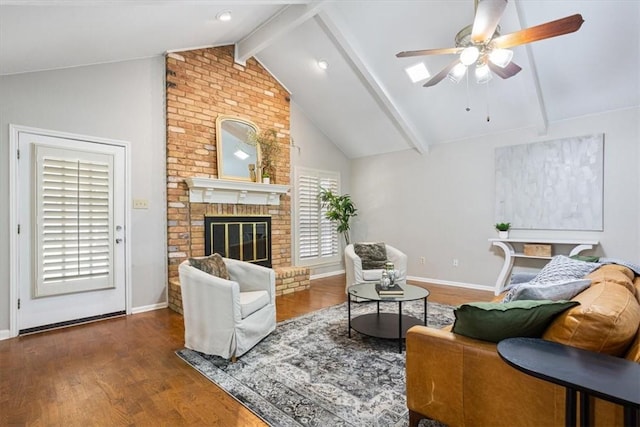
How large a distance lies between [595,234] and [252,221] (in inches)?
184

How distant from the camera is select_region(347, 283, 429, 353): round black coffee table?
9.34 ft

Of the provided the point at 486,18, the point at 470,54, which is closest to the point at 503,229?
the point at 470,54

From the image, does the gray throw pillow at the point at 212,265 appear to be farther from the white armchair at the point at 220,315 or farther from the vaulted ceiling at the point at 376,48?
the vaulted ceiling at the point at 376,48

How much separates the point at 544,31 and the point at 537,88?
2064 millimetres

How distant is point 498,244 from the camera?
4.80 metres

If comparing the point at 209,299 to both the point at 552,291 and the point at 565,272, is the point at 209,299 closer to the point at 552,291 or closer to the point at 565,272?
the point at 552,291

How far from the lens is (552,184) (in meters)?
4.45

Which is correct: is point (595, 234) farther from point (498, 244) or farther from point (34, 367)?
point (34, 367)

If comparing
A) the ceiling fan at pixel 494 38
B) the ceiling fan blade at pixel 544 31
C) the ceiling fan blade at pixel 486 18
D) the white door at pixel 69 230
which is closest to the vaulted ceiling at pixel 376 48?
the white door at pixel 69 230

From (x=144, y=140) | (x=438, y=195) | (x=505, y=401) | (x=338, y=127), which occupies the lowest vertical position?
(x=505, y=401)

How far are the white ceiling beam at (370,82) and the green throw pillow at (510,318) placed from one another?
373cm

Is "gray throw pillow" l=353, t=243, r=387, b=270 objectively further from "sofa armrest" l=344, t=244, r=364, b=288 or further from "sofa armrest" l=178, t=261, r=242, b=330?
"sofa armrest" l=178, t=261, r=242, b=330

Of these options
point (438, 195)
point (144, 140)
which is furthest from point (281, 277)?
point (438, 195)

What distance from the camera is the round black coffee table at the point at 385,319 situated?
9.34ft
